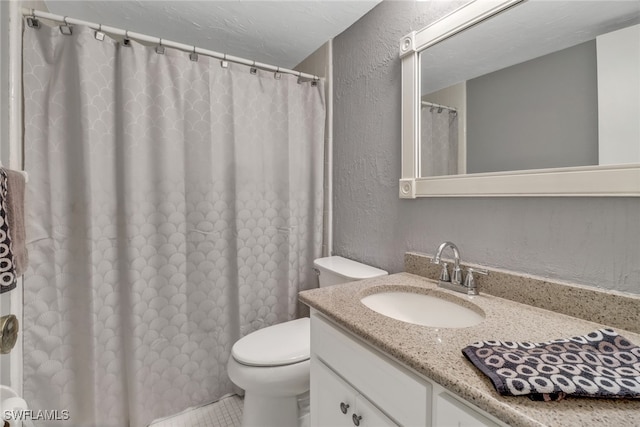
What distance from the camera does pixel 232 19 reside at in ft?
4.92

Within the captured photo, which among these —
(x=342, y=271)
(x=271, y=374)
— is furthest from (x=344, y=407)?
(x=342, y=271)

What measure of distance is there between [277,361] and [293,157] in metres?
1.10

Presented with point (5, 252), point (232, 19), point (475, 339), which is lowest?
point (475, 339)

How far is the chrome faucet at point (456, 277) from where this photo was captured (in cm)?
98

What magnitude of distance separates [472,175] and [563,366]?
2.21ft

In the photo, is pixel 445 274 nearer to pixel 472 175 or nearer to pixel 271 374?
pixel 472 175

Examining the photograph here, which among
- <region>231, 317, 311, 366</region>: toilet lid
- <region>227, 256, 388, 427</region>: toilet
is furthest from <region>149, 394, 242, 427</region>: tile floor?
<region>231, 317, 311, 366</region>: toilet lid

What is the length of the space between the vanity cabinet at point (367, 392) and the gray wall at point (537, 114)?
720 millimetres

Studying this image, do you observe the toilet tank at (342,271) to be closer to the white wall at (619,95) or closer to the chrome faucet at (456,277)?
the chrome faucet at (456,277)

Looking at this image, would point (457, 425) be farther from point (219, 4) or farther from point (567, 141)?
point (219, 4)

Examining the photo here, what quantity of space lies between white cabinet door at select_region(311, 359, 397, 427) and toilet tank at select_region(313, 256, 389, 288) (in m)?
0.50

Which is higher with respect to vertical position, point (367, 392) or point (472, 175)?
point (472, 175)

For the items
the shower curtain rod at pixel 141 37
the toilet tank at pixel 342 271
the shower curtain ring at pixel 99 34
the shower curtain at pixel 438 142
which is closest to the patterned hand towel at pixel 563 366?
the shower curtain at pixel 438 142

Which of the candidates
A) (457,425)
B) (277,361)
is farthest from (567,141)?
(277,361)
